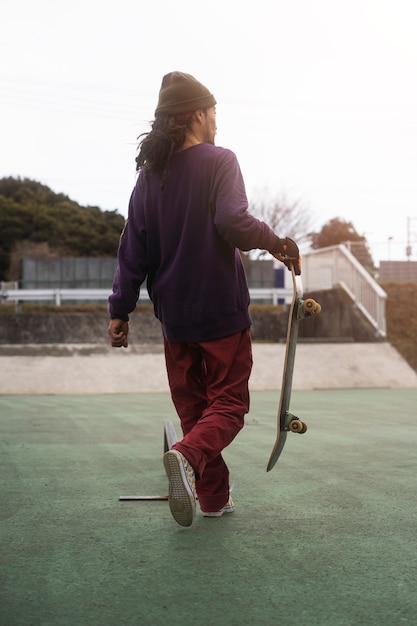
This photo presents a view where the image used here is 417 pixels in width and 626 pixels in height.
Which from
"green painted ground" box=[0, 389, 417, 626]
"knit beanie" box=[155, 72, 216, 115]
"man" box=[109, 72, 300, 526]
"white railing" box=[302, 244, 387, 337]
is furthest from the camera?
"white railing" box=[302, 244, 387, 337]

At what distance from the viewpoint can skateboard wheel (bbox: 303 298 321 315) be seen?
2.87 m

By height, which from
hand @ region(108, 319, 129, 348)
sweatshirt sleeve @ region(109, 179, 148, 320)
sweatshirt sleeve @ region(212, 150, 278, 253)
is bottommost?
hand @ region(108, 319, 129, 348)

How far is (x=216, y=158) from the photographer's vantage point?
2945 mm

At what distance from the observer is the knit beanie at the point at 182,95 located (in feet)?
9.87

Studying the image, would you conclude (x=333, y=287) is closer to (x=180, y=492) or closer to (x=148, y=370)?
(x=148, y=370)

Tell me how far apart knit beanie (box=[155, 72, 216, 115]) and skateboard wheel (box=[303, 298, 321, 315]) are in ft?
2.79

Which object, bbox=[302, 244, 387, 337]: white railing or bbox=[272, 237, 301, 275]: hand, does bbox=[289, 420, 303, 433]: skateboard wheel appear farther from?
bbox=[302, 244, 387, 337]: white railing

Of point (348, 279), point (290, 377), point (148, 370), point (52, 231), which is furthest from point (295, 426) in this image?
point (52, 231)

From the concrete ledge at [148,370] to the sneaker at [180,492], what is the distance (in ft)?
31.8

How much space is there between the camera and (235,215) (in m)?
2.79

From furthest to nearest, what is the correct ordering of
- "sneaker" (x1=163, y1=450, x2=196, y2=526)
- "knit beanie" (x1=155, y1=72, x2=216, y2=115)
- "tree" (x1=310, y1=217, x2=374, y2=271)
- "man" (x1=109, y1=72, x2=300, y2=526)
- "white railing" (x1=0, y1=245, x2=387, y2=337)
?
"tree" (x1=310, y1=217, x2=374, y2=271) → "white railing" (x1=0, y1=245, x2=387, y2=337) → "knit beanie" (x1=155, y1=72, x2=216, y2=115) → "man" (x1=109, y1=72, x2=300, y2=526) → "sneaker" (x1=163, y1=450, x2=196, y2=526)

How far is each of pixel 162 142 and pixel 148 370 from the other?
9.98 meters

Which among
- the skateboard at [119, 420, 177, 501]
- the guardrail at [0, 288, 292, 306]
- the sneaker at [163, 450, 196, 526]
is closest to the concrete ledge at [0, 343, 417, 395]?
the guardrail at [0, 288, 292, 306]

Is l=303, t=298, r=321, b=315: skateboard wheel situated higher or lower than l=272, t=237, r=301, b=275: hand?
lower
